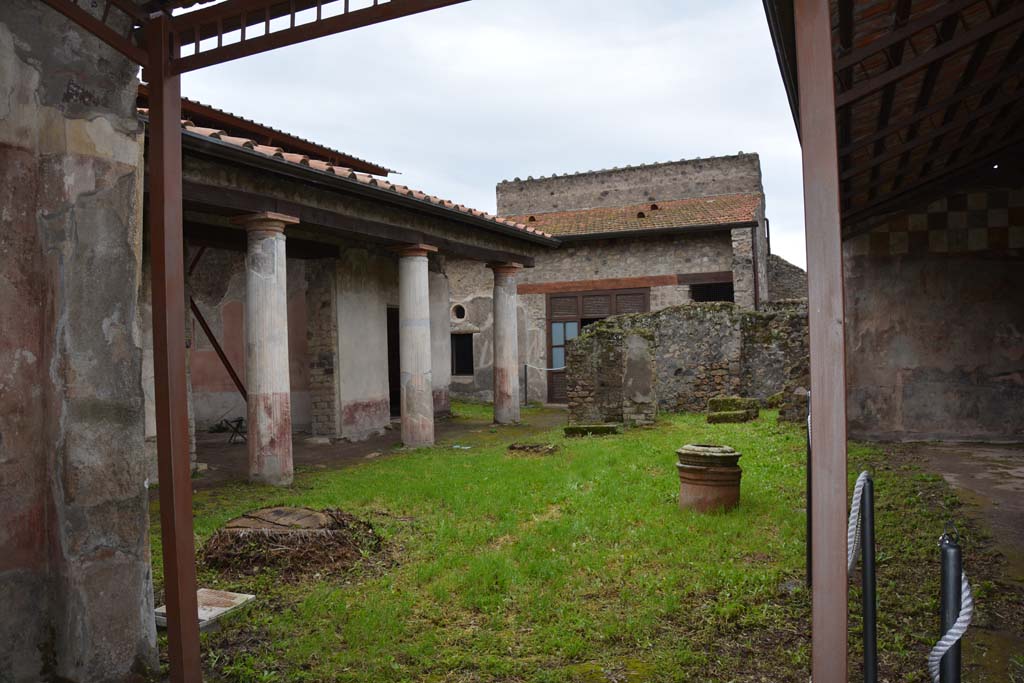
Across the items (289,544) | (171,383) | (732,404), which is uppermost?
(171,383)

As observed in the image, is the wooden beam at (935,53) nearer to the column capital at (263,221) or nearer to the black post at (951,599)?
the black post at (951,599)

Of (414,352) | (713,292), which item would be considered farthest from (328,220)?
(713,292)

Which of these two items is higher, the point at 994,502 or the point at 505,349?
the point at 505,349

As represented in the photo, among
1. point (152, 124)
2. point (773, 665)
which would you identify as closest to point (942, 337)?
point (773, 665)

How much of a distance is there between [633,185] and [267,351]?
1331 centimetres

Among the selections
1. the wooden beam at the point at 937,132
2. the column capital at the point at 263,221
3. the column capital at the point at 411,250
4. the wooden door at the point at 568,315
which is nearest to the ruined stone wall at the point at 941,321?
the wooden beam at the point at 937,132

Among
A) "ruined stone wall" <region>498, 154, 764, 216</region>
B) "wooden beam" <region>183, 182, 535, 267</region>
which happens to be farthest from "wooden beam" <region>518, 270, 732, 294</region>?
"wooden beam" <region>183, 182, 535, 267</region>

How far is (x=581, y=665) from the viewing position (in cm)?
322

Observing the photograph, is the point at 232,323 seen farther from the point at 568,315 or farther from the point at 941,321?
the point at 941,321

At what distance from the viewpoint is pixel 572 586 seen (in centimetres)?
421

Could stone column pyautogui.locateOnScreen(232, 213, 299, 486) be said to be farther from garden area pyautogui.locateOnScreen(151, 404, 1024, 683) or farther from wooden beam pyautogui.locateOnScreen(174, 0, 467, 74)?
wooden beam pyautogui.locateOnScreen(174, 0, 467, 74)

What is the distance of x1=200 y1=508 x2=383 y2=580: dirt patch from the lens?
15.4 feet

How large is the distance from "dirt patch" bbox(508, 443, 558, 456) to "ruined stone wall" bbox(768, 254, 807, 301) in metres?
11.1

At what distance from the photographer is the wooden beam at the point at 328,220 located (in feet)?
23.4
